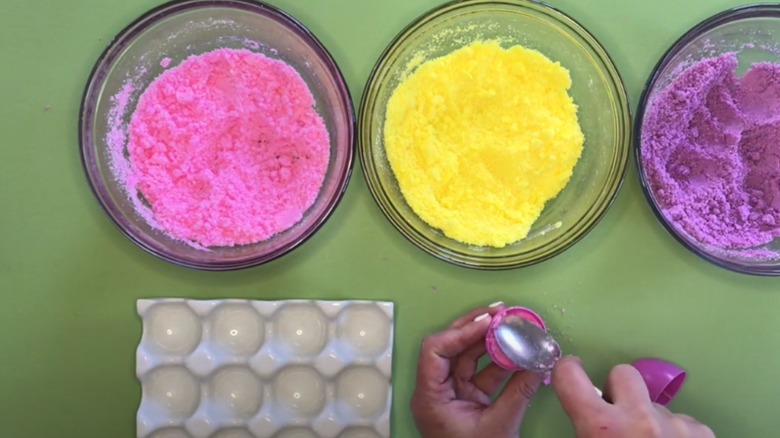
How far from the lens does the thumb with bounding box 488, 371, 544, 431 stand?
2.80 ft

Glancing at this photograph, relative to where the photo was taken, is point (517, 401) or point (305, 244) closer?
point (517, 401)

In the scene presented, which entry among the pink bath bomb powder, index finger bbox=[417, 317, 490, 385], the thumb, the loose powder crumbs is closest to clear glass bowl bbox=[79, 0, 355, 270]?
the pink bath bomb powder

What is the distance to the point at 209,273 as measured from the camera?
963 millimetres

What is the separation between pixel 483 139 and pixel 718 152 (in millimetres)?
388

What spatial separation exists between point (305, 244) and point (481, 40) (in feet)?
1.53

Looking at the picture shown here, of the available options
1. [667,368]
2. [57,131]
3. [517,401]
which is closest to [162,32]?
[57,131]

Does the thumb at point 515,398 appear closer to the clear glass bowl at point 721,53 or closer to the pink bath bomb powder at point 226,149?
the clear glass bowl at point 721,53

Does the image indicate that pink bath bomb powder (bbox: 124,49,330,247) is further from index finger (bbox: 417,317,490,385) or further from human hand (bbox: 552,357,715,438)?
human hand (bbox: 552,357,715,438)

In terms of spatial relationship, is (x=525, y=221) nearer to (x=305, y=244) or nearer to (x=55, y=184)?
(x=305, y=244)

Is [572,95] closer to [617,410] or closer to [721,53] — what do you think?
[721,53]

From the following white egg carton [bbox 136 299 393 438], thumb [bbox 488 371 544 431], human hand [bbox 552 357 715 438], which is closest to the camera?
human hand [bbox 552 357 715 438]

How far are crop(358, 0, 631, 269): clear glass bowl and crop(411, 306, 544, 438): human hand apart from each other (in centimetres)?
12

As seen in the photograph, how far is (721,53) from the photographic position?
37.2 inches

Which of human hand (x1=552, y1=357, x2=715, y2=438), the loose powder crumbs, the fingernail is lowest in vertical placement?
human hand (x1=552, y1=357, x2=715, y2=438)
